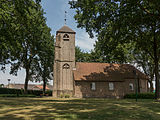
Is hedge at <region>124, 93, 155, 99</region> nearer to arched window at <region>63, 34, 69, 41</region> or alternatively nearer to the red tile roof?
the red tile roof

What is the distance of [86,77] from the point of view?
34.3 meters

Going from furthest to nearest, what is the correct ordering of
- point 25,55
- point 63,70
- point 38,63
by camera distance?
point 38,63, point 25,55, point 63,70

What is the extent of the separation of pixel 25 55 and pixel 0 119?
A: 36077mm

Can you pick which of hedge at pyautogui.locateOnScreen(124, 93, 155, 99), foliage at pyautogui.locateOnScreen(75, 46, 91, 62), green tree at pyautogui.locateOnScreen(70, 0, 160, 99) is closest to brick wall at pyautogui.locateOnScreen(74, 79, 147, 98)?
hedge at pyautogui.locateOnScreen(124, 93, 155, 99)

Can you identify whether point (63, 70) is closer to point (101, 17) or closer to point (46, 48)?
point (46, 48)

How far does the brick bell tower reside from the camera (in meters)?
34.8

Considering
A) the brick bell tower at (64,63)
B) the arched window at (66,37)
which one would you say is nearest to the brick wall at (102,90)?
the brick bell tower at (64,63)

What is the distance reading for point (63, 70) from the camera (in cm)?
3591

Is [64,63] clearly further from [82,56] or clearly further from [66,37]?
[82,56]

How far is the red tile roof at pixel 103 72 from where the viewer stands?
34.5m


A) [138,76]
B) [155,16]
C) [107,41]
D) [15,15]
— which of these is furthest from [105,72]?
[15,15]

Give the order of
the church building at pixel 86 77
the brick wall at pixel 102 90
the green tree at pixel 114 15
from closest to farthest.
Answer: the green tree at pixel 114 15 → the brick wall at pixel 102 90 → the church building at pixel 86 77

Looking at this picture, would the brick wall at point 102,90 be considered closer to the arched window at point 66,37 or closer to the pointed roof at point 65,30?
the arched window at point 66,37

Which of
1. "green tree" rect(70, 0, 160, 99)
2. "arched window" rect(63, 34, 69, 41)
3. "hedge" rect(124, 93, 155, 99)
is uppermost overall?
"arched window" rect(63, 34, 69, 41)
